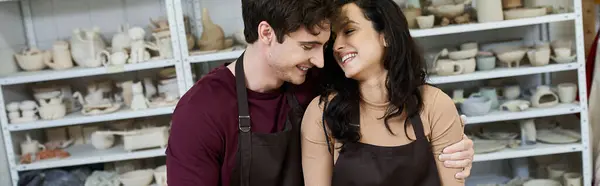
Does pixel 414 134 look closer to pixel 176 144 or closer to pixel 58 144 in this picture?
pixel 176 144

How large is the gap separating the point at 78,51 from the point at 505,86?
216cm

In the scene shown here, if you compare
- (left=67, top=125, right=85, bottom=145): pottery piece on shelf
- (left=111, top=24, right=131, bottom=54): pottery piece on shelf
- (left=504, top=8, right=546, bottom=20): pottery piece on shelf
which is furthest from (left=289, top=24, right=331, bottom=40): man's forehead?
(left=67, top=125, right=85, bottom=145): pottery piece on shelf

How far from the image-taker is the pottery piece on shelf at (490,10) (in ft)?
10.1

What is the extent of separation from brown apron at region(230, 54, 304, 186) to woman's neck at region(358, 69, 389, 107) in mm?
199

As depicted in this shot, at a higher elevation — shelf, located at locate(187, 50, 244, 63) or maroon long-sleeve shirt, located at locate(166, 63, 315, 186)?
shelf, located at locate(187, 50, 244, 63)

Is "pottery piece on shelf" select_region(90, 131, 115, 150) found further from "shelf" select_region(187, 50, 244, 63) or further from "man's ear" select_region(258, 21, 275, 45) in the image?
"man's ear" select_region(258, 21, 275, 45)

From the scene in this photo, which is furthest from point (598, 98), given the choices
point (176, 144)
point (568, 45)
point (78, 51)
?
point (78, 51)

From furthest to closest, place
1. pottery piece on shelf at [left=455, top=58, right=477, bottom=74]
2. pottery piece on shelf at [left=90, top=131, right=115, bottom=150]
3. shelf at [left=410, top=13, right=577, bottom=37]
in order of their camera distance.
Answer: pottery piece on shelf at [left=90, top=131, right=115, bottom=150]
pottery piece on shelf at [left=455, top=58, right=477, bottom=74]
shelf at [left=410, top=13, right=577, bottom=37]

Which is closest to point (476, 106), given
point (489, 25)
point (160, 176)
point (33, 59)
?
point (489, 25)

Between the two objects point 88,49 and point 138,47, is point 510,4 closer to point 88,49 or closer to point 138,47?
point 138,47

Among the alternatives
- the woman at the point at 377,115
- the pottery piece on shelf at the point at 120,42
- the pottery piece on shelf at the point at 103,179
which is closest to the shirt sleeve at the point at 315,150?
the woman at the point at 377,115

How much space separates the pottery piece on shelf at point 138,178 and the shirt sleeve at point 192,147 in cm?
169

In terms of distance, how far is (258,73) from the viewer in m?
1.82

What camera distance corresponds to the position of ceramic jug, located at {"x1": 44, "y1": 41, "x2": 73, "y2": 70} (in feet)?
10.9
